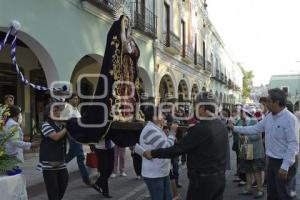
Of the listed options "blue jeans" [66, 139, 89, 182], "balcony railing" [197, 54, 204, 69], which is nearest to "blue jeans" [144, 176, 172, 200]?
"blue jeans" [66, 139, 89, 182]

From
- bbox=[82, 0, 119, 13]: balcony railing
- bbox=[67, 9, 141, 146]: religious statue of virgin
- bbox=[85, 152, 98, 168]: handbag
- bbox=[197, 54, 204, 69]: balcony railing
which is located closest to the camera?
bbox=[67, 9, 141, 146]: religious statue of virgin

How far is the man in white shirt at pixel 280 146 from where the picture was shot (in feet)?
18.4

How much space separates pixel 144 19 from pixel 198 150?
46.2 ft

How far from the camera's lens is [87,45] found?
13266 mm

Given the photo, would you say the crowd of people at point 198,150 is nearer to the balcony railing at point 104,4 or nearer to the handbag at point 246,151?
the handbag at point 246,151

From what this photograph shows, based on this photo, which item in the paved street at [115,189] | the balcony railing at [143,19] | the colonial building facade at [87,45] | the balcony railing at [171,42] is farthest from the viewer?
the balcony railing at [171,42]

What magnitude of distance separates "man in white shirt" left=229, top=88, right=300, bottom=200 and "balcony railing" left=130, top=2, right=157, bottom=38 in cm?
1067

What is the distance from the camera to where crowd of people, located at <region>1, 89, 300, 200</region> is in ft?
15.2

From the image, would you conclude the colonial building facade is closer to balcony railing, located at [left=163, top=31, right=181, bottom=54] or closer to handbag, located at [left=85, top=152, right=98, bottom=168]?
balcony railing, located at [left=163, top=31, right=181, bottom=54]

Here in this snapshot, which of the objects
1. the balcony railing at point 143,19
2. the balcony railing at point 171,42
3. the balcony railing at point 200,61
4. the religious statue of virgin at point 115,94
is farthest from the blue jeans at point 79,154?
the balcony railing at point 200,61

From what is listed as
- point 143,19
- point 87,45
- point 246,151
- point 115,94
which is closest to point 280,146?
point 115,94

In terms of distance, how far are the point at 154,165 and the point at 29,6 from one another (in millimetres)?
6249

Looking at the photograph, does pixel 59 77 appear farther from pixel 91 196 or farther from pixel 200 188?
pixel 200 188

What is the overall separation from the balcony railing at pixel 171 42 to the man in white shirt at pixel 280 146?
1586 centimetres
